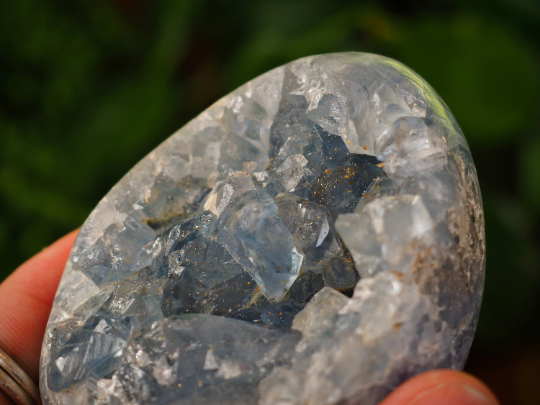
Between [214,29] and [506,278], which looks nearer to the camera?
[506,278]

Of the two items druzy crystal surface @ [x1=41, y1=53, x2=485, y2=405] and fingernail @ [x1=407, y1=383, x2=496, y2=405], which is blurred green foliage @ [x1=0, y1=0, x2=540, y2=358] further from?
fingernail @ [x1=407, y1=383, x2=496, y2=405]

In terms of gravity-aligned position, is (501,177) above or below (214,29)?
below

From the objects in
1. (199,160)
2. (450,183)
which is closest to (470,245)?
(450,183)

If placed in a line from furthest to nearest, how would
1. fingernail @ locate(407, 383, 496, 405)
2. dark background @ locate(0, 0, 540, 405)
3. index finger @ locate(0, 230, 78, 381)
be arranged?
dark background @ locate(0, 0, 540, 405), index finger @ locate(0, 230, 78, 381), fingernail @ locate(407, 383, 496, 405)

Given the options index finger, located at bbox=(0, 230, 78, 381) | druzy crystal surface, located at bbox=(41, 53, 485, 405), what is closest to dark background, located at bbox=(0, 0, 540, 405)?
index finger, located at bbox=(0, 230, 78, 381)

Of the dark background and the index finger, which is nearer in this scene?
the index finger

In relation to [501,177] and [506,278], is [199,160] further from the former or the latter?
[501,177]

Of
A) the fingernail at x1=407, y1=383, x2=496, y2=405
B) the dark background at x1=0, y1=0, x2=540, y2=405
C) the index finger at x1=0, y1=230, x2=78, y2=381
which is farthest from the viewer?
the dark background at x1=0, y1=0, x2=540, y2=405
